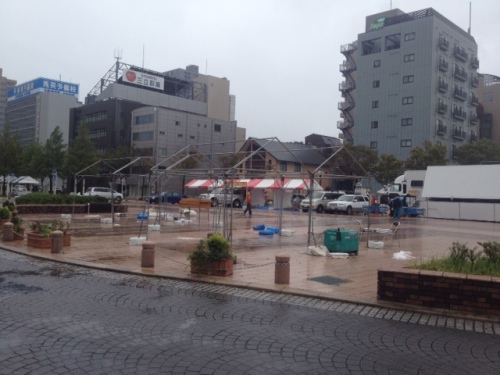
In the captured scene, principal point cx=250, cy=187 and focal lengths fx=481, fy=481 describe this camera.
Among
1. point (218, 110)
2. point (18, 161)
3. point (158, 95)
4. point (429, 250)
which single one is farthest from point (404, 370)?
point (218, 110)

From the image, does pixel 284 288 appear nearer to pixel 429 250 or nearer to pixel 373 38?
pixel 429 250

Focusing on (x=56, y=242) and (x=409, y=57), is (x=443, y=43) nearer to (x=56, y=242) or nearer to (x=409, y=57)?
(x=409, y=57)

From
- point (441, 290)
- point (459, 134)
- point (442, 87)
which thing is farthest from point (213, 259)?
point (459, 134)

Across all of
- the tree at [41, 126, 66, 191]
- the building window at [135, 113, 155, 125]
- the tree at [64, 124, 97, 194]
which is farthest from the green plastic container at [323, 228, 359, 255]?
the building window at [135, 113, 155, 125]

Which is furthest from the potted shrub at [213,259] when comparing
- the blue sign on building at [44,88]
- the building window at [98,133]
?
the blue sign on building at [44,88]

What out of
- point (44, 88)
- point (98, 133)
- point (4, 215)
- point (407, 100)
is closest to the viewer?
point (4, 215)

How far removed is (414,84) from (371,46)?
9076 millimetres

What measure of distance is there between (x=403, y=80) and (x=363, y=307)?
60.8 meters

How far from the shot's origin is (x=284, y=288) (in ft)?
29.1

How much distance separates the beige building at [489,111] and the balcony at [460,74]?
16.6 m

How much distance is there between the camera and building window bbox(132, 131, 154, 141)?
233 ft

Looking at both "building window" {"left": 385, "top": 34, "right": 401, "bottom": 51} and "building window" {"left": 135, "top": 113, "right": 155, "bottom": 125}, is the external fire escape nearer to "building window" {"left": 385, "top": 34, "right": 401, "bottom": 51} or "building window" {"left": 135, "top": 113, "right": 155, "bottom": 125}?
"building window" {"left": 385, "top": 34, "right": 401, "bottom": 51}

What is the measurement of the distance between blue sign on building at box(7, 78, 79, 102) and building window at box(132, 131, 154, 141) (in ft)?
215

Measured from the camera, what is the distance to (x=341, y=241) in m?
13.4
